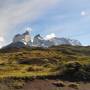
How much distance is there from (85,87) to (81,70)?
597 centimetres

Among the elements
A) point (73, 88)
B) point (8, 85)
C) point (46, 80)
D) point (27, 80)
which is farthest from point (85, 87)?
point (8, 85)

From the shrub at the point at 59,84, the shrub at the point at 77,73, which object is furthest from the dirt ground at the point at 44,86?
the shrub at the point at 77,73

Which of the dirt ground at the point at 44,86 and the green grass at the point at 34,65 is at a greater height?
the green grass at the point at 34,65

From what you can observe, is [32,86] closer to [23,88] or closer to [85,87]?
[23,88]

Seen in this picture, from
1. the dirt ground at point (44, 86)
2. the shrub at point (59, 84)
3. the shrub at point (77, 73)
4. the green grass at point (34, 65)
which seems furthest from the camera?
the green grass at point (34, 65)

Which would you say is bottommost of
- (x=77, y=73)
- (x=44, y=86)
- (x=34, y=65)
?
(x=44, y=86)

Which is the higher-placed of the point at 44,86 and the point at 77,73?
the point at 77,73

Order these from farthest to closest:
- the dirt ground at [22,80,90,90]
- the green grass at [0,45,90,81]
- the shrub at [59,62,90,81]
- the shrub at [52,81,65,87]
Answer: the green grass at [0,45,90,81]
the shrub at [59,62,90,81]
the shrub at [52,81,65,87]
the dirt ground at [22,80,90,90]

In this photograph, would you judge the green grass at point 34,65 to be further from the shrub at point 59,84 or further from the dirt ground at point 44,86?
the shrub at point 59,84

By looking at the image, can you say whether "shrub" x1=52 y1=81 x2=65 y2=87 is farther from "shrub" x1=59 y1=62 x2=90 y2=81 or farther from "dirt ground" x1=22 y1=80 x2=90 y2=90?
"shrub" x1=59 y1=62 x2=90 y2=81

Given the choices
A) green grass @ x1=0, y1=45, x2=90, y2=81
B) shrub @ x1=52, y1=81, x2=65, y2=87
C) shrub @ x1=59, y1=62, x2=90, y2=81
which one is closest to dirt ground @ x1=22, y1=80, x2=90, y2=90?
shrub @ x1=52, y1=81, x2=65, y2=87

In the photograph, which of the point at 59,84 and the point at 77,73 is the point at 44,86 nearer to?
the point at 59,84

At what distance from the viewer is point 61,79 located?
203ft

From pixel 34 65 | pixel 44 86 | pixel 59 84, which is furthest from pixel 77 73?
pixel 34 65
